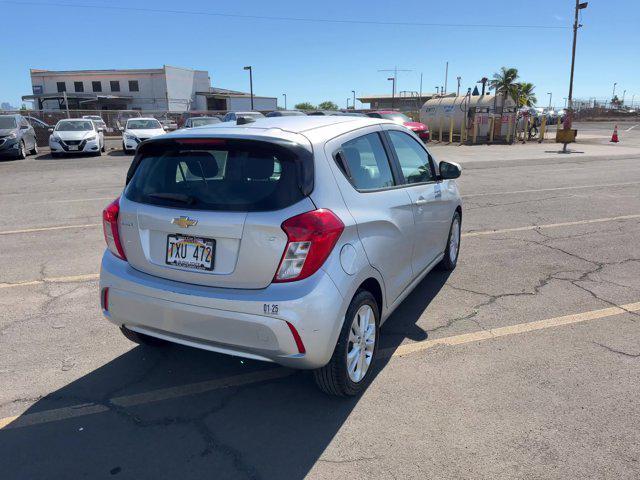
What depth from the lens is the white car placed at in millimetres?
20237

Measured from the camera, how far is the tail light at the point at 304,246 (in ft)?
8.88

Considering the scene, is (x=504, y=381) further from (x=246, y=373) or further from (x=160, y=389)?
(x=160, y=389)

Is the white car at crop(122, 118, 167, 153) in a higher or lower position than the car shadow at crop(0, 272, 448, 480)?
higher

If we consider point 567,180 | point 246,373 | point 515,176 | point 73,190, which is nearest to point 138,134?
point 73,190

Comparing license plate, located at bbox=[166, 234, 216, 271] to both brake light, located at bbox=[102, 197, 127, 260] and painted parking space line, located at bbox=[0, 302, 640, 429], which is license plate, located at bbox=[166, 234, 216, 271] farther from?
painted parking space line, located at bbox=[0, 302, 640, 429]

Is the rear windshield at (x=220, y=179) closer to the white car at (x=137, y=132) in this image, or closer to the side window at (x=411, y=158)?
the side window at (x=411, y=158)

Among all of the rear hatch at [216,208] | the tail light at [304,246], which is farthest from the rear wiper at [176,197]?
the tail light at [304,246]

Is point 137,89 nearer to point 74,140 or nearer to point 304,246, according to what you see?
point 74,140

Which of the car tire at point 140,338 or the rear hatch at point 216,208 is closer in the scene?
the rear hatch at point 216,208

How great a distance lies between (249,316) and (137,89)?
67.0 metres

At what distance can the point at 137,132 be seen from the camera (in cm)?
2039

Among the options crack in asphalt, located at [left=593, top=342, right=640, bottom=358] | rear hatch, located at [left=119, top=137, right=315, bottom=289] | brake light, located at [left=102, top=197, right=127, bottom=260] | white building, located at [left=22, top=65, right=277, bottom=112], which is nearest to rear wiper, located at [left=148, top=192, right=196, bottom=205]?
rear hatch, located at [left=119, top=137, right=315, bottom=289]

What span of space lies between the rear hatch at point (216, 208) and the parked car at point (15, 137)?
18.7 m

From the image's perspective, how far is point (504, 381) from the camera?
11.1ft
